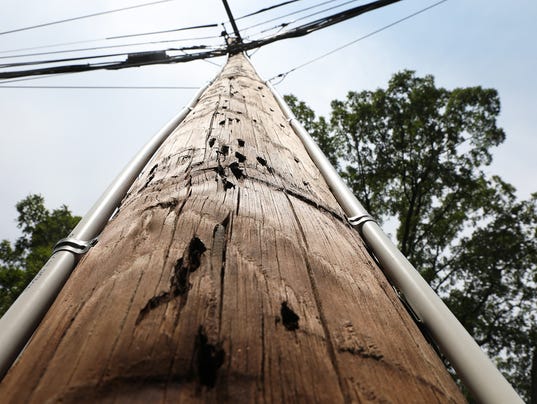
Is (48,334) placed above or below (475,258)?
below

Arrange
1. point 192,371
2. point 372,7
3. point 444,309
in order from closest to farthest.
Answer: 1. point 192,371
2. point 444,309
3. point 372,7

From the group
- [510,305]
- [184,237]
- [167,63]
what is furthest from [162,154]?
[510,305]

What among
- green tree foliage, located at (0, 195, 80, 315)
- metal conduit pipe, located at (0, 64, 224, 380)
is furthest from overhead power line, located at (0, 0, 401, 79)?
green tree foliage, located at (0, 195, 80, 315)

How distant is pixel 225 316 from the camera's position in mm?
495

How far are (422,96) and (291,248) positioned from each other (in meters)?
11.5

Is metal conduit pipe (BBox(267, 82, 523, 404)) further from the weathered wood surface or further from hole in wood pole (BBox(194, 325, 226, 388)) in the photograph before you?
hole in wood pole (BBox(194, 325, 226, 388))

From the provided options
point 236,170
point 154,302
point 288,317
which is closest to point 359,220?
point 236,170

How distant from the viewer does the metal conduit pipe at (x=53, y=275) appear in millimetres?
545

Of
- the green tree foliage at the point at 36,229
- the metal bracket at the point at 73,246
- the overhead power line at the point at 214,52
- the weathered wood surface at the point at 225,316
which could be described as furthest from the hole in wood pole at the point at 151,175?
the green tree foliage at the point at 36,229

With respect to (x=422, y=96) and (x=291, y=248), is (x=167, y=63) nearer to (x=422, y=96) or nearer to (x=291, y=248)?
(x=291, y=248)

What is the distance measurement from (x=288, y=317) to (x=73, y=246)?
1.79ft

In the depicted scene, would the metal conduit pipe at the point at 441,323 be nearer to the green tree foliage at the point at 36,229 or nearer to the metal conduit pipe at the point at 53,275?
the metal conduit pipe at the point at 53,275

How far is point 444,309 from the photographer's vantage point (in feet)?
2.33

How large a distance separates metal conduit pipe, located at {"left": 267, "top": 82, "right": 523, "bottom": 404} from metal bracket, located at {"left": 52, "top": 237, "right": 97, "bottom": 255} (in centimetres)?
71
